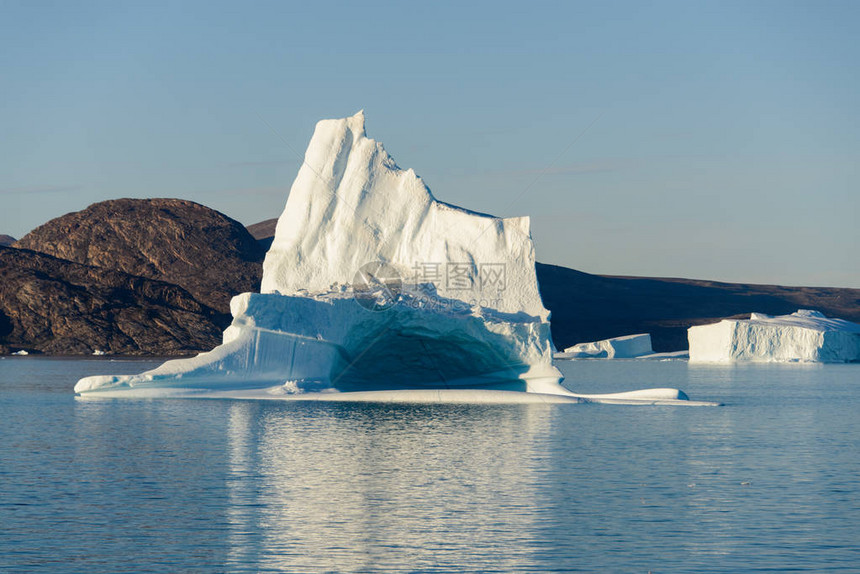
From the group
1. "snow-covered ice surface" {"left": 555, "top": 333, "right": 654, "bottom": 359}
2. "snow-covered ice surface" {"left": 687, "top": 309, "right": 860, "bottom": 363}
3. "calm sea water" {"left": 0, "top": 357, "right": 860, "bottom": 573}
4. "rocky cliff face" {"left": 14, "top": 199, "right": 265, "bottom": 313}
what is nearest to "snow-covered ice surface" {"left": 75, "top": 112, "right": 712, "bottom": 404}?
"calm sea water" {"left": 0, "top": 357, "right": 860, "bottom": 573}

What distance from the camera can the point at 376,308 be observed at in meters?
30.0

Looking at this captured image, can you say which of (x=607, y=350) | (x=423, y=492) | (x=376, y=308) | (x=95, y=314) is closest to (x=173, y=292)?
(x=95, y=314)

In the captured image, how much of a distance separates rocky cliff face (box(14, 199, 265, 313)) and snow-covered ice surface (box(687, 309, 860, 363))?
65462 mm

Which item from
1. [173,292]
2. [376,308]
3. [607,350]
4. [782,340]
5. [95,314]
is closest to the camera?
[376,308]

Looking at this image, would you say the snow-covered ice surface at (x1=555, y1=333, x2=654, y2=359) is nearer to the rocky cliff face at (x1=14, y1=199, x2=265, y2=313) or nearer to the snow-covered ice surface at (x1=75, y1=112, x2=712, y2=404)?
the rocky cliff face at (x1=14, y1=199, x2=265, y2=313)

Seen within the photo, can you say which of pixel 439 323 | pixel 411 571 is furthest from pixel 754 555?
pixel 439 323

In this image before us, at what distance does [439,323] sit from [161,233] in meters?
106

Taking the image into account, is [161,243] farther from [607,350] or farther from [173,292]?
[607,350]

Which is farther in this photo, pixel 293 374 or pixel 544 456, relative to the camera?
pixel 293 374

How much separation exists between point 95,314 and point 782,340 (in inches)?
2585

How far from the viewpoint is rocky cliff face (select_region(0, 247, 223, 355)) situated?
9731 cm

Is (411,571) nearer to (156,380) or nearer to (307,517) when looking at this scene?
(307,517)

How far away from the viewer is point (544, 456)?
19.6m

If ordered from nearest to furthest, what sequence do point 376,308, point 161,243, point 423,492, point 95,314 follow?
point 423,492, point 376,308, point 95,314, point 161,243
